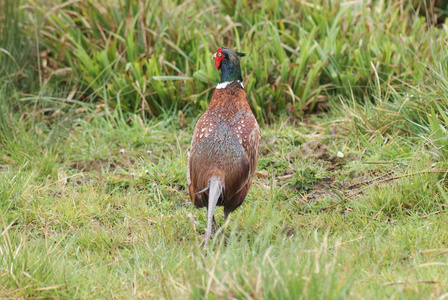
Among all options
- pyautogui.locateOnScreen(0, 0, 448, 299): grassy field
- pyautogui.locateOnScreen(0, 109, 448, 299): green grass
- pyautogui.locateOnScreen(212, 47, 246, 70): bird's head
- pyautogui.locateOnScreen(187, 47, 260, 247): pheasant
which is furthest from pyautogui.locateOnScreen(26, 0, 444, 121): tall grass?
pyautogui.locateOnScreen(187, 47, 260, 247): pheasant

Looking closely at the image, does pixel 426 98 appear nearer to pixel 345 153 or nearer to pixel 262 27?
pixel 345 153

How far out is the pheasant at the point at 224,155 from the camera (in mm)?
3568

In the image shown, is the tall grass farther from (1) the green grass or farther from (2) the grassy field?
(1) the green grass

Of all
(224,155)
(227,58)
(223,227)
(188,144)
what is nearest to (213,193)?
(224,155)

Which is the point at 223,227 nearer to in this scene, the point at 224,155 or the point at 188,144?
the point at 224,155

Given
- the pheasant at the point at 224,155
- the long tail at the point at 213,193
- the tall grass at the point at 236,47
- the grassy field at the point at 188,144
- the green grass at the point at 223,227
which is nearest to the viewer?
the green grass at the point at 223,227

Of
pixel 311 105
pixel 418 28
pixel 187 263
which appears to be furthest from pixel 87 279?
pixel 418 28

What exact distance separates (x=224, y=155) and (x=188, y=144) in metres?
1.58

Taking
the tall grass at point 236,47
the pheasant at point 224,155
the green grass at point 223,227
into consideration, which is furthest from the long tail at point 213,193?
the tall grass at point 236,47

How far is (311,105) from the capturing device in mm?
5633

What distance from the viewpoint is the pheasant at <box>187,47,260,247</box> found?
3568 mm

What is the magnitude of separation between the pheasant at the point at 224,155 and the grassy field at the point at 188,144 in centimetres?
26

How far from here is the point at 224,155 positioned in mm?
3609

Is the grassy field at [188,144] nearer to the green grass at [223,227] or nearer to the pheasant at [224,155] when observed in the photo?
the green grass at [223,227]
